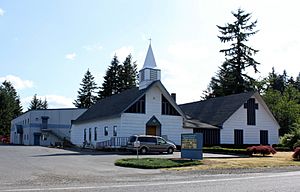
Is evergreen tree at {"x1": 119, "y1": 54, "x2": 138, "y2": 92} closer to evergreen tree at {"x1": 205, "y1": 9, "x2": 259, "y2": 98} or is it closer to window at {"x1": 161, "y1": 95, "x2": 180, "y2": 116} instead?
evergreen tree at {"x1": 205, "y1": 9, "x2": 259, "y2": 98}

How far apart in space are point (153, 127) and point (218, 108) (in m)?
12.3

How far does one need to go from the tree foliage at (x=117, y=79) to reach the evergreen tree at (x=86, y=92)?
6.20m

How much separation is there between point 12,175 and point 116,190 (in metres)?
6.64

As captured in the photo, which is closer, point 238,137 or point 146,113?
point 146,113

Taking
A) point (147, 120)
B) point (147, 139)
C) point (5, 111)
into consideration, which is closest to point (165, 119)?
point (147, 120)

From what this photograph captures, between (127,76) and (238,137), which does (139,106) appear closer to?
(238,137)

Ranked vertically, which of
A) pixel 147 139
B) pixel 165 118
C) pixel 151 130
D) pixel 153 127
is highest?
pixel 165 118

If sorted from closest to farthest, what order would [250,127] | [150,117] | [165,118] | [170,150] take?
1. [170,150]
2. [150,117]
3. [165,118]
4. [250,127]

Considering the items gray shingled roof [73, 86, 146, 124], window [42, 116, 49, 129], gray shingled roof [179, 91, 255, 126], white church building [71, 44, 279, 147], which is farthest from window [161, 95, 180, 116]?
window [42, 116, 49, 129]

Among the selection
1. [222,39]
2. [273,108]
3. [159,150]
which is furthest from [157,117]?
[222,39]

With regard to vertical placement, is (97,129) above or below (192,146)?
above

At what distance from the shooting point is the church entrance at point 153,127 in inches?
1705

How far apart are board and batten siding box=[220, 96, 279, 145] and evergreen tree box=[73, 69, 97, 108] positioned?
52.9 m

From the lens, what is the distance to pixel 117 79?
93750 mm
